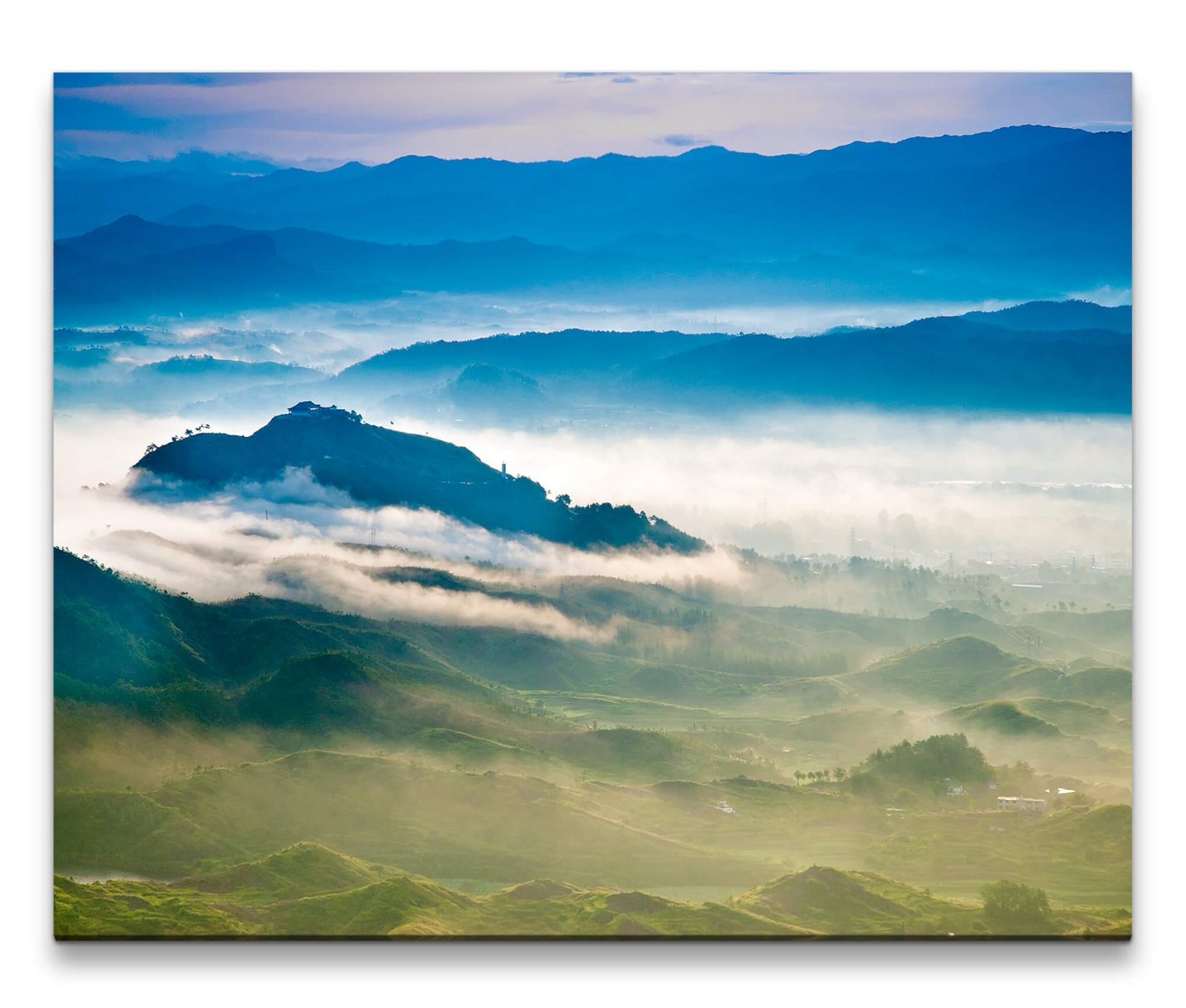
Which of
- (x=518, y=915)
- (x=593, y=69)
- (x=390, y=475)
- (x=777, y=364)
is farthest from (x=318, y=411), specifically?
(x=518, y=915)

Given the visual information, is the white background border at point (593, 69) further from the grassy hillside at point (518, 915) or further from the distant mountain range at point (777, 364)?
the distant mountain range at point (777, 364)

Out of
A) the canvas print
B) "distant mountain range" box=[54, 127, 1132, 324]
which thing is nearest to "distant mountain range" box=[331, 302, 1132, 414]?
the canvas print

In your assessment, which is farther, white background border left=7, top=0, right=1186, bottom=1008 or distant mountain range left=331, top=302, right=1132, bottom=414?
distant mountain range left=331, top=302, right=1132, bottom=414

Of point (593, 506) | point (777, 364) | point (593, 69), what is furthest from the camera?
point (777, 364)

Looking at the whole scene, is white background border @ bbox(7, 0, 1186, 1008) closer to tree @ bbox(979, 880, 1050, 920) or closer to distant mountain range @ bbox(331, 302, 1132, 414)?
tree @ bbox(979, 880, 1050, 920)

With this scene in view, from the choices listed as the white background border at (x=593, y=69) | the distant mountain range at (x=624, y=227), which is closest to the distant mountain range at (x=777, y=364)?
the distant mountain range at (x=624, y=227)

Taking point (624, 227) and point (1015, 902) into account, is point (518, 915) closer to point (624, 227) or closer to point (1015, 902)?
point (1015, 902)
